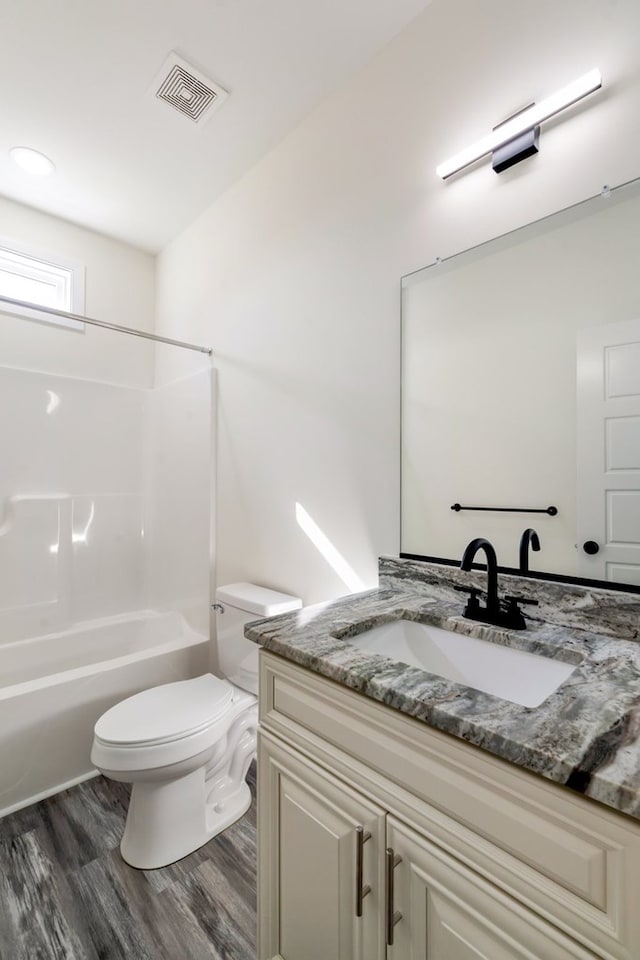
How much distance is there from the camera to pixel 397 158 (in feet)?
4.86

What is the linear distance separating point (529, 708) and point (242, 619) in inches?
54.7

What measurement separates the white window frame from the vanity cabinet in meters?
2.46

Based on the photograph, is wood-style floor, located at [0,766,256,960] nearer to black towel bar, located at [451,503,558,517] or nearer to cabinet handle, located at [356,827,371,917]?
cabinet handle, located at [356,827,371,917]

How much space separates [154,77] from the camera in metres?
1.69

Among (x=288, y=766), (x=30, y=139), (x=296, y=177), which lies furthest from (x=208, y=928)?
(x=30, y=139)

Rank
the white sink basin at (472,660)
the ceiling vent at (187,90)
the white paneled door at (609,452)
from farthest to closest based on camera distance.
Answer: the ceiling vent at (187,90) < the white paneled door at (609,452) < the white sink basin at (472,660)

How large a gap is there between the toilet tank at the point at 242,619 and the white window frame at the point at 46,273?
1.74 metres

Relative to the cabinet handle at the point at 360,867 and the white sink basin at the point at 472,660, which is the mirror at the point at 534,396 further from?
the cabinet handle at the point at 360,867

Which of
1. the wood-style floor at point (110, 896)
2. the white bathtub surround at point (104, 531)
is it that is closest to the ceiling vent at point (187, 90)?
the white bathtub surround at point (104, 531)

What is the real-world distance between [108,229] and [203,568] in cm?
216

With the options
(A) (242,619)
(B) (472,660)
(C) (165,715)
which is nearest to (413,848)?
(B) (472,660)

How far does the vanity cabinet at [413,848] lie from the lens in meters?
0.50

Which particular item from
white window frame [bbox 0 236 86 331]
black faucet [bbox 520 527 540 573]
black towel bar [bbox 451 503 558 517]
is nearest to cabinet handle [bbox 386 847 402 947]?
black faucet [bbox 520 527 540 573]

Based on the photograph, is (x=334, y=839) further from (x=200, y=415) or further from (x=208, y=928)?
(x=200, y=415)
